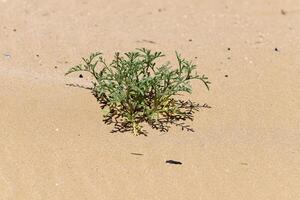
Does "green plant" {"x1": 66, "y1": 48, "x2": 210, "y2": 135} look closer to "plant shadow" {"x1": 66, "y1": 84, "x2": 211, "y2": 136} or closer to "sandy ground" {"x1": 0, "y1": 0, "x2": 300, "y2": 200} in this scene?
"plant shadow" {"x1": 66, "y1": 84, "x2": 211, "y2": 136}

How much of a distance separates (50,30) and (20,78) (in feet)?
4.71

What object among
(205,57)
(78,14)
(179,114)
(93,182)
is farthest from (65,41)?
(93,182)

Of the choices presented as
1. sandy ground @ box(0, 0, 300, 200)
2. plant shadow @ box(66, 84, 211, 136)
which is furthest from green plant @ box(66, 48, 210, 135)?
sandy ground @ box(0, 0, 300, 200)

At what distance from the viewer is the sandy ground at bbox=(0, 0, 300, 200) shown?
4.12 meters

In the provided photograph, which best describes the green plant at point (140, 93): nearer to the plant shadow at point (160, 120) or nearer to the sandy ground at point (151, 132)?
the plant shadow at point (160, 120)

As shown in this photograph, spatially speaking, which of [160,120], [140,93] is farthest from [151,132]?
[140,93]

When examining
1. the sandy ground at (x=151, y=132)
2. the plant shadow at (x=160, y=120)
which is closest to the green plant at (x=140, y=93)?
the plant shadow at (x=160, y=120)

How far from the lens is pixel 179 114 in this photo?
196 inches

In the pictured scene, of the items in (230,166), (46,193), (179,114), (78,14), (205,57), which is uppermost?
(78,14)

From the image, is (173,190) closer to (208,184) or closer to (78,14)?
(208,184)

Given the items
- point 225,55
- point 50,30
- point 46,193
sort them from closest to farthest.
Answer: point 46,193, point 225,55, point 50,30

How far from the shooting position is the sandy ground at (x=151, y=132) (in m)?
4.12

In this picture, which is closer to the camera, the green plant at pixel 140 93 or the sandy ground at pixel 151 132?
the sandy ground at pixel 151 132

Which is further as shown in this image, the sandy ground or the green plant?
the green plant
